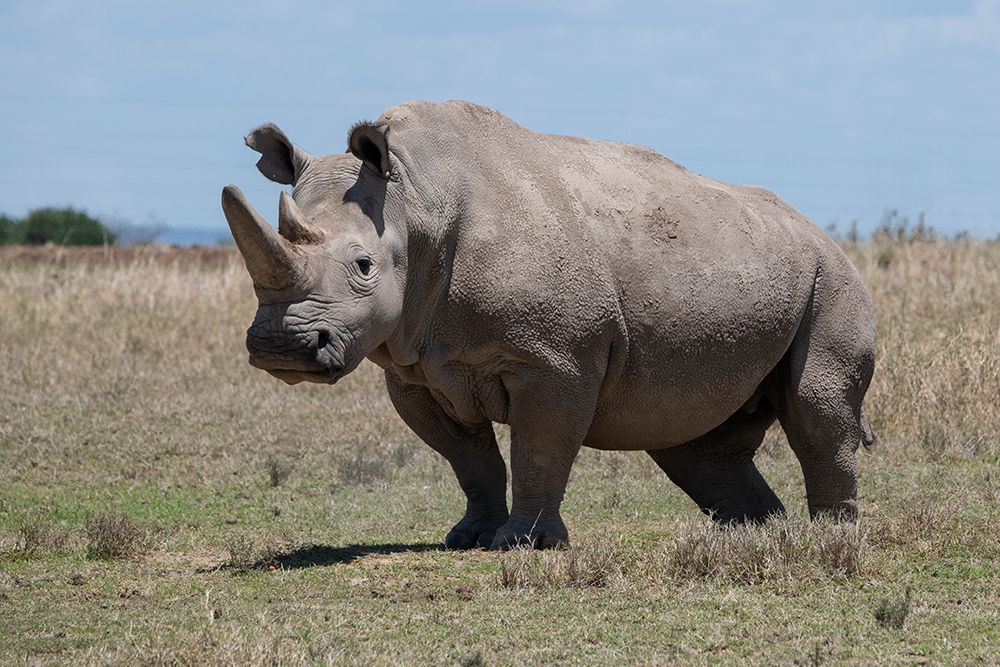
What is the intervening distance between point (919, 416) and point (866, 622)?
6535 mm

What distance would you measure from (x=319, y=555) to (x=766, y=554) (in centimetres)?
231

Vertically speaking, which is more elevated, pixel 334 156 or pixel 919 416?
pixel 334 156

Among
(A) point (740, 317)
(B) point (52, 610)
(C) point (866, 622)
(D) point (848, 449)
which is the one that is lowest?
(B) point (52, 610)

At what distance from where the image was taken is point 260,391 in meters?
15.2

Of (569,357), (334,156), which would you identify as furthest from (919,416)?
A: (334,156)

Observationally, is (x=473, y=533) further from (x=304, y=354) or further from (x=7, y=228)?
(x=7, y=228)

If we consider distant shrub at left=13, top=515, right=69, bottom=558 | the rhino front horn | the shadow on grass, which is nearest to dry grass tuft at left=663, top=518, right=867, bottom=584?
the shadow on grass

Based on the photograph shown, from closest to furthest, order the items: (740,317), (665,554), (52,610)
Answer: (52,610)
(665,554)
(740,317)

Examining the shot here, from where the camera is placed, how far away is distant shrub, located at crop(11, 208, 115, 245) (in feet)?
151

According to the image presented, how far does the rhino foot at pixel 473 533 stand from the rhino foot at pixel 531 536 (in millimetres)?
422

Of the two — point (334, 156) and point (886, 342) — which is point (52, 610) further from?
point (886, 342)

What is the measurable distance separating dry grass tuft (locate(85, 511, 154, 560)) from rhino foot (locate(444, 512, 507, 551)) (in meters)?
1.63

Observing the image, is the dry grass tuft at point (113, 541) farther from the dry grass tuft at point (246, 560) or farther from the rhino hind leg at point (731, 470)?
the rhino hind leg at point (731, 470)

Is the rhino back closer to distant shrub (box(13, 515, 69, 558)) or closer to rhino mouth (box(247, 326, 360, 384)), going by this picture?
rhino mouth (box(247, 326, 360, 384))
